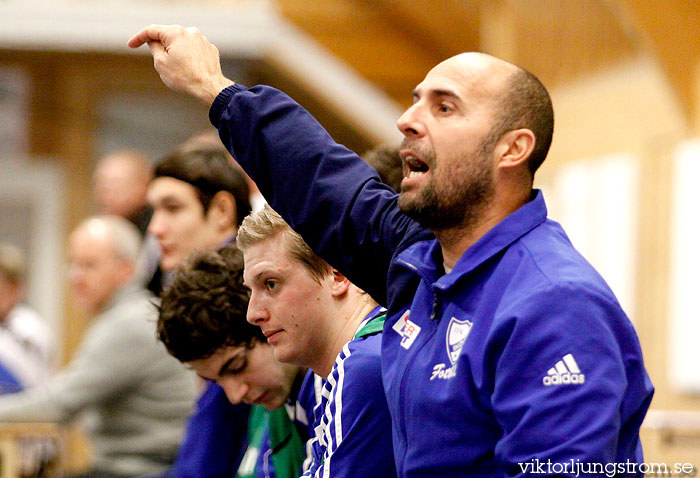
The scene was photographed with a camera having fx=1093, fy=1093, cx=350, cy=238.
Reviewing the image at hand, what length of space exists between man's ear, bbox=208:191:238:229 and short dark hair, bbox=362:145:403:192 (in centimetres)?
54

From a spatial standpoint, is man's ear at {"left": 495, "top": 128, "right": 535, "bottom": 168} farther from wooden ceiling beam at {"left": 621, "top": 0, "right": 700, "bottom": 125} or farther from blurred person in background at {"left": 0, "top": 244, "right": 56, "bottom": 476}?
wooden ceiling beam at {"left": 621, "top": 0, "right": 700, "bottom": 125}

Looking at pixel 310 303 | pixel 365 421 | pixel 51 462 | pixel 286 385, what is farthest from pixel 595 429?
pixel 51 462

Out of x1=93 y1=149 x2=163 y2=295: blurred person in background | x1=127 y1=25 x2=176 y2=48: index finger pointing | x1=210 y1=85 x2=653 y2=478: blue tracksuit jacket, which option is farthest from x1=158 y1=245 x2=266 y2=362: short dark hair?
x1=93 y1=149 x2=163 y2=295: blurred person in background

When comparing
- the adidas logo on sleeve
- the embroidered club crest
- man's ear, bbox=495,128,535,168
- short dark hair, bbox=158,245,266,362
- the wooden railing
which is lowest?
the wooden railing

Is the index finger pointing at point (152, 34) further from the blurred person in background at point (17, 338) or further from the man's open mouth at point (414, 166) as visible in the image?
the blurred person in background at point (17, 338)

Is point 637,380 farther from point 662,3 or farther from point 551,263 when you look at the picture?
point 662,3

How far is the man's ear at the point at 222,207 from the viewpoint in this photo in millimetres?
3076

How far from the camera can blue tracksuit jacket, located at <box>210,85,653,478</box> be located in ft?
4.66

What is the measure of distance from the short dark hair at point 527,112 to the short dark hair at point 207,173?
1526mm

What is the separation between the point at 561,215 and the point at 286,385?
4032 millimetres

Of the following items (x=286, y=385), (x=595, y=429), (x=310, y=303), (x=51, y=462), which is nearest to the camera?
(x=595, y=429)

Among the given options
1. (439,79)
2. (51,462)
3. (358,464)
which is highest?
(439,79)

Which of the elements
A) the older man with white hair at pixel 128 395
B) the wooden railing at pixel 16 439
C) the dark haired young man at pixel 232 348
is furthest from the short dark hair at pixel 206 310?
the wooden railing at pixel 16 439

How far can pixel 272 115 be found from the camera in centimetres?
189
